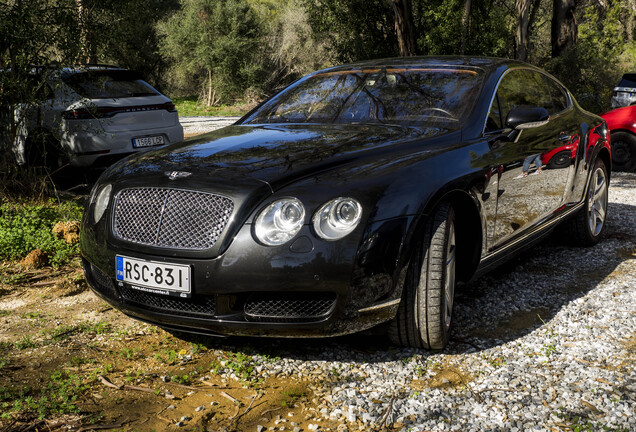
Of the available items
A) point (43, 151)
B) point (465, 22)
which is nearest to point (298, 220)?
point (43, 151)

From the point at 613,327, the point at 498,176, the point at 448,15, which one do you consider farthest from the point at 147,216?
the point at 448,15

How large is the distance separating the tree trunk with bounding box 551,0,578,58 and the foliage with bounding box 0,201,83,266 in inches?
669

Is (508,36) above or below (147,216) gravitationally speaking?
above

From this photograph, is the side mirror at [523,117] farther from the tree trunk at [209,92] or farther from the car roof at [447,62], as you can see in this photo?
the tree trunk at [209,92]

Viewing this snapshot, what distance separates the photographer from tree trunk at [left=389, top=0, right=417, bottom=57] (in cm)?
1455

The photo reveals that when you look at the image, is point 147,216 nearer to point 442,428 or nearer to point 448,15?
point 442,428

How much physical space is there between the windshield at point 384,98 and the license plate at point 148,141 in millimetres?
3885

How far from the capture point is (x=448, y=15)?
53.8 feet

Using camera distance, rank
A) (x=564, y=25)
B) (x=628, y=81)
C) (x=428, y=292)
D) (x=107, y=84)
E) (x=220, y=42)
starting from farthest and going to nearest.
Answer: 1. (x=220, y=42)
2. (x=564, y=25)
3. (x=628, y=81)
4. (x=107, y=84)
5. (x=428, y=292)

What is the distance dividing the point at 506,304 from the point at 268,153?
194 cm

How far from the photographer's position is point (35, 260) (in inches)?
195

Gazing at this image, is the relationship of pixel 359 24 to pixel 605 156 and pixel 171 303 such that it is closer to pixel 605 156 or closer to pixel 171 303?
pixel 605 156

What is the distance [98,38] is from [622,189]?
22.5 feet

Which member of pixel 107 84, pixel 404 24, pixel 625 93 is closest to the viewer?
pixel 107 84
